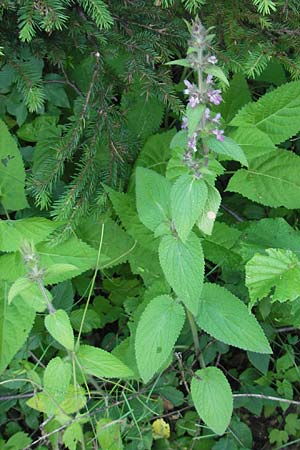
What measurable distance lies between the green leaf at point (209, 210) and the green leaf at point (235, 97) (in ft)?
2.27

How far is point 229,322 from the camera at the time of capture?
160 centimetres

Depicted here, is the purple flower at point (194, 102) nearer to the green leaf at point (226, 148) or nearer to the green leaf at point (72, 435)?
the green leaf at point (226, 148)

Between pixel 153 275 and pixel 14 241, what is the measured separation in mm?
489

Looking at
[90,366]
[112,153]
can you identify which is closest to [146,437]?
[90,366]

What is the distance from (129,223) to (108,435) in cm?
71

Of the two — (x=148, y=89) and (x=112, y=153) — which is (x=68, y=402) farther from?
(x=148, y=89)

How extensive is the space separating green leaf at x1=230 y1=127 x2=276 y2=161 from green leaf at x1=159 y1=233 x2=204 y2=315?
1.49 feet

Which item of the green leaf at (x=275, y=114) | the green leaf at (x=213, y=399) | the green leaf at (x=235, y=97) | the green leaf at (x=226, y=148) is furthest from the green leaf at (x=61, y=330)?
the green leaf at (x=235, y=97)

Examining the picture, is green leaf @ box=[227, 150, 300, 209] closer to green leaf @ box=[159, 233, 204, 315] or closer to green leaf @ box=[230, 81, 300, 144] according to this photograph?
green leaf @ box=[230, 81, 300, 144]

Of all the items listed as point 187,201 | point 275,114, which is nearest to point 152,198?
point 187,201

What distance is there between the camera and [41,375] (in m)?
1.95

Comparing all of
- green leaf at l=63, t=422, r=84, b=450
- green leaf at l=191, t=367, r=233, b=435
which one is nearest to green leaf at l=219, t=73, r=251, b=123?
green leaf at l=191, t=367, r=233, b=435

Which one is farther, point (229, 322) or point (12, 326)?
point (12, 326)

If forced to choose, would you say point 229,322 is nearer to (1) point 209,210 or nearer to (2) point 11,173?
(1) point 209,210
